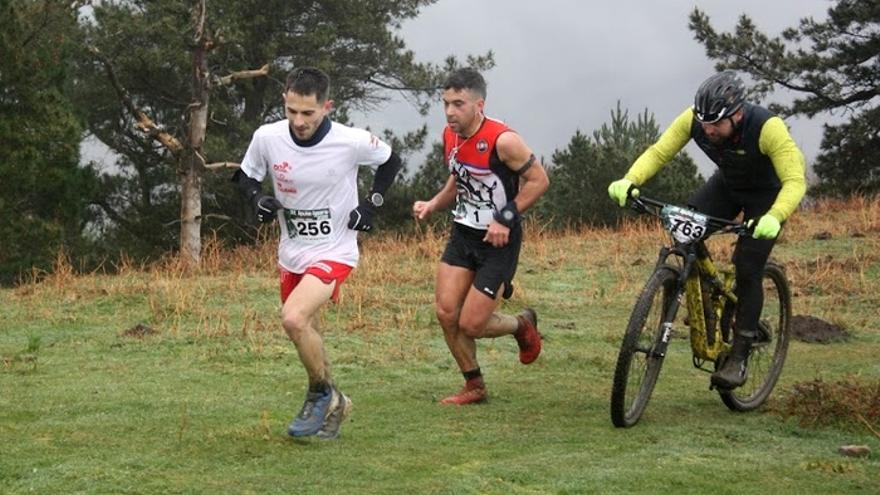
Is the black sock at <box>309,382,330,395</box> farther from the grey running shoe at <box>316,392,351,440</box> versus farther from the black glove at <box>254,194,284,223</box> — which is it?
the black glove at <box>254,194,284,223</box>

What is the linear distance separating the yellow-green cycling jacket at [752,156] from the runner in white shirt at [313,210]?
Result: 172 cm

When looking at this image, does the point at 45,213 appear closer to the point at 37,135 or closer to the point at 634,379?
the point at 37,135

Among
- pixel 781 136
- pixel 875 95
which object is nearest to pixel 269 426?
pixel 781 136

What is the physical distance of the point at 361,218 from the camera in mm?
7516

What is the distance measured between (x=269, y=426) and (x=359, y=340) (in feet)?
13.9

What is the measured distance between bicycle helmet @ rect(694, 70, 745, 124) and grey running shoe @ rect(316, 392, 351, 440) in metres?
2.70

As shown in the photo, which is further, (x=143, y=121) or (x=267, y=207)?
(x=143, y=121)

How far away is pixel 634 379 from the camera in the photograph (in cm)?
795

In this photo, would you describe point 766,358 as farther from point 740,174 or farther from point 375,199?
point 375,199

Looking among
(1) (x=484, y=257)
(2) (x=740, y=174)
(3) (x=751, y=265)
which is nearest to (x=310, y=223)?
(1) (x=484, y=257)

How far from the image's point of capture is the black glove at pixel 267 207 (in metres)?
7.45

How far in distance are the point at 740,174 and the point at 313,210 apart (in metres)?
2.72

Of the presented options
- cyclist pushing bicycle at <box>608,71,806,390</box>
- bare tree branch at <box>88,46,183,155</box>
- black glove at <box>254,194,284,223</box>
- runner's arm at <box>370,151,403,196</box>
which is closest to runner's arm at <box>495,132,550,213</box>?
cyclist pushing bicycle at <box>608,71,806,390</box>

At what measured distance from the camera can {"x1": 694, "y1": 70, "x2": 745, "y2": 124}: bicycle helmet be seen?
7.75 metres
